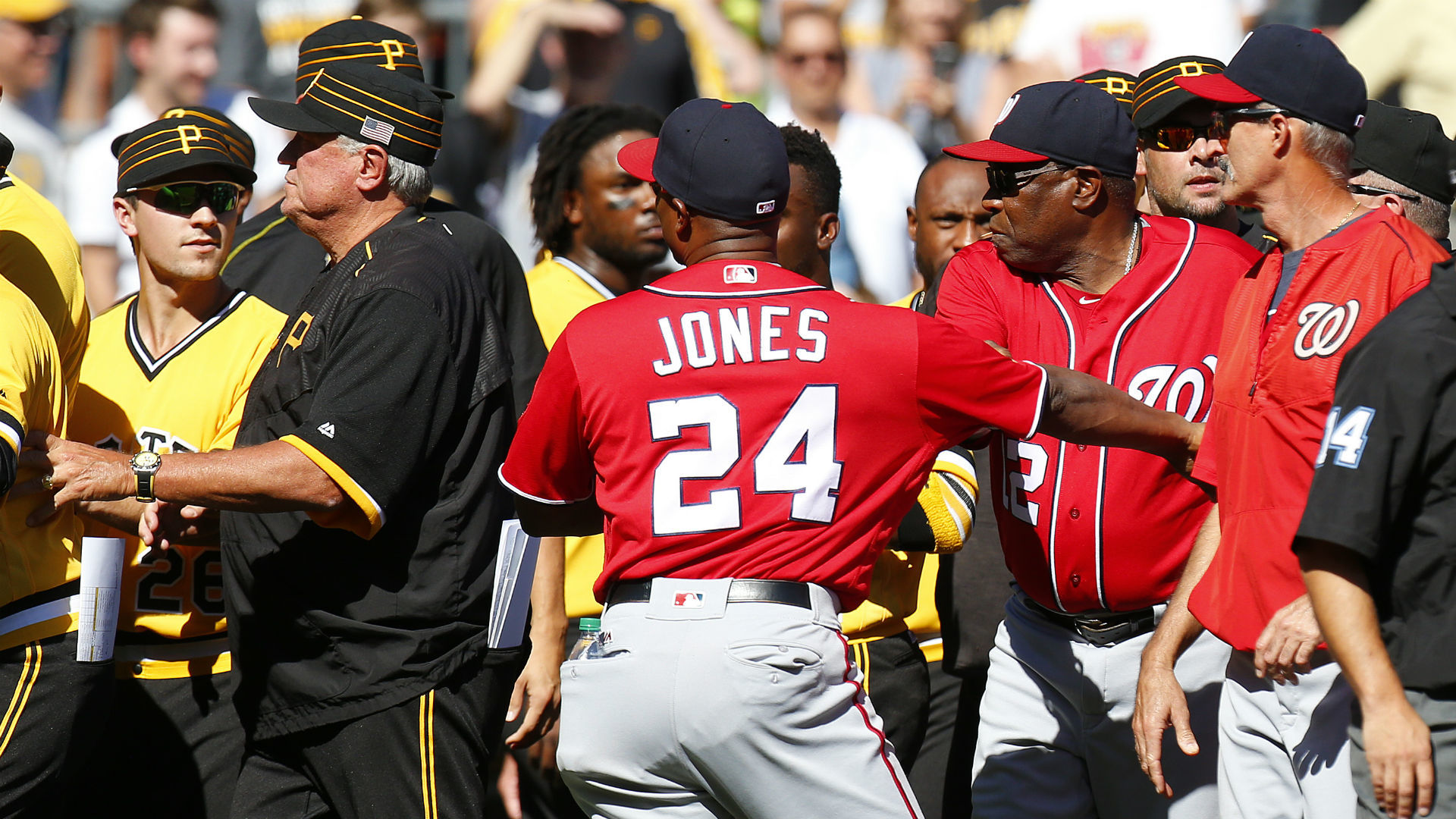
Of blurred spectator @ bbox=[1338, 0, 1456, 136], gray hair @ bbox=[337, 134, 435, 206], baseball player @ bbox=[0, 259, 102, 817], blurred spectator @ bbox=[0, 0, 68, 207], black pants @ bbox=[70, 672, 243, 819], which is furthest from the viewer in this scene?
blurred spectator @ bbox=[0, 0, 68, 207]

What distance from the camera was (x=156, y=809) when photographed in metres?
4.59

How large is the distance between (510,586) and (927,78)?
592 centimetres

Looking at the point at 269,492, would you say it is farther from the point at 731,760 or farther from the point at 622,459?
the point at 731,760

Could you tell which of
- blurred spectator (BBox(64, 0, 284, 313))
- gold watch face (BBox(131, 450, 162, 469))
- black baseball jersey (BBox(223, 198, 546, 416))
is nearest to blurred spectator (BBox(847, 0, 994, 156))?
blurred spectator (BBox(64, 0, 284, 313))

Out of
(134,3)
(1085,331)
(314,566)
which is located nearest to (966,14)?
(134,3)

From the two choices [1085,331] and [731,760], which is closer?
[731,760]

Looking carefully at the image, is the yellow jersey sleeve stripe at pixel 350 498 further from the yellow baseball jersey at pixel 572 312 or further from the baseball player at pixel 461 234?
the yellow baseball jersey at pixel 572 312

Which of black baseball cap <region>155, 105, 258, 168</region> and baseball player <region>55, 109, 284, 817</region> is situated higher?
black baseball cap <region>155, 105, 258, 168</region>

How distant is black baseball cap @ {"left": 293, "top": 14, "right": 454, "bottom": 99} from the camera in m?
4.45

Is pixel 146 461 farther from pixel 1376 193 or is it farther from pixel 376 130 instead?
pixel 1376 193

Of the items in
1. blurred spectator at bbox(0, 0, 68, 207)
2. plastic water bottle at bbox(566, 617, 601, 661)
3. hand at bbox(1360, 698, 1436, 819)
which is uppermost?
blurred spectator at bbox(0, 0, 68, 207)

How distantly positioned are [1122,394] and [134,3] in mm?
6780

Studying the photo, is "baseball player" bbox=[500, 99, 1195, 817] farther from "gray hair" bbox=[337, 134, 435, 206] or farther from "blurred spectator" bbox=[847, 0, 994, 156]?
"blurred spectator" bbox=[847, 0, 994, 156]

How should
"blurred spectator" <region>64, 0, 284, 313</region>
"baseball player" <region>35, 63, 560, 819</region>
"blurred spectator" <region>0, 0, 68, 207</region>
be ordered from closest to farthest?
"baseball player" <region>35, 63, 560, 819</region>, "blurred spectator" <region>64, 0, 284, 313</region>, "blurred spectator" <region>0, 0, 68, 207</region>
